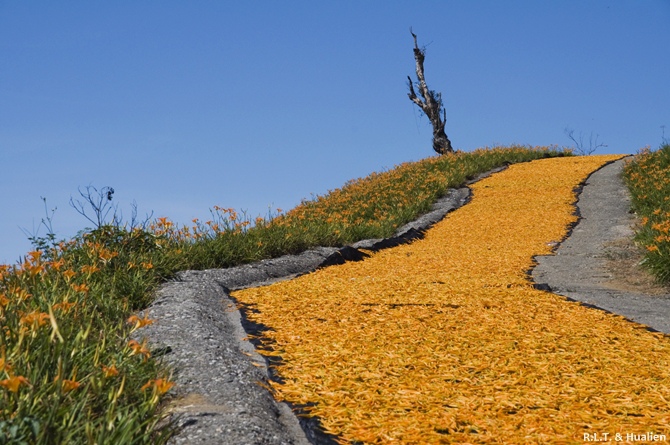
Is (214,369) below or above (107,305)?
below

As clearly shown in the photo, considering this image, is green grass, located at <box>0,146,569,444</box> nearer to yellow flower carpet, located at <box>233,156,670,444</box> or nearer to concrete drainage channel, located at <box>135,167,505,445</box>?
concrete drainage channel, located at <box>135,167,505,445</box>

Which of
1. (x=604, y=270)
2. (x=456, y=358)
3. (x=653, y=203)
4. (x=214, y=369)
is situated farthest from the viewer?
(x=653, y=203)

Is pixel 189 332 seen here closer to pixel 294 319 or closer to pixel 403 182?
pixel 294 319

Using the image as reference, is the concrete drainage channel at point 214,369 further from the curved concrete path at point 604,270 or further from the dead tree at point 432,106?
the dead tree at point 432,106

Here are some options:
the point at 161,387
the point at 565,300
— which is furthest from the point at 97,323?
the point at 565,300

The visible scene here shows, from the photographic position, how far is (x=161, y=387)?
9.81 feet

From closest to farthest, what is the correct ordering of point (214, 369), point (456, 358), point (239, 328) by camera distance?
point (214, 369), point (456, 358), point (239, 328)

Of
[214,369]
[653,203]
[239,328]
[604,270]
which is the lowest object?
[604,270]

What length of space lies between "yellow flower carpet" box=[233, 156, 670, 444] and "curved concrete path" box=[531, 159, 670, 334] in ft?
1.59

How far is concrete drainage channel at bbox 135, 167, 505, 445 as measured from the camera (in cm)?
388

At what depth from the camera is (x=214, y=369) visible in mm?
4930

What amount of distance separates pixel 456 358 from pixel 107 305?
3323 millimetres

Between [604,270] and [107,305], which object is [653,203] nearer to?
[604,270]

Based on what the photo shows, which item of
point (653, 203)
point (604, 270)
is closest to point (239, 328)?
point (604, 270)
